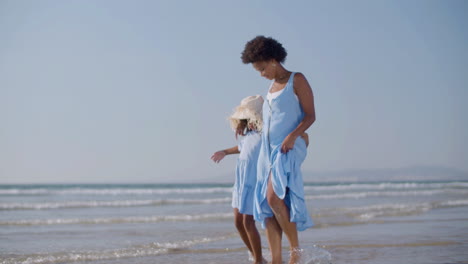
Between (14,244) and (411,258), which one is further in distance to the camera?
(14,244)

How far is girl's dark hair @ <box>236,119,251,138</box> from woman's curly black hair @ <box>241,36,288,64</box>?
94cm

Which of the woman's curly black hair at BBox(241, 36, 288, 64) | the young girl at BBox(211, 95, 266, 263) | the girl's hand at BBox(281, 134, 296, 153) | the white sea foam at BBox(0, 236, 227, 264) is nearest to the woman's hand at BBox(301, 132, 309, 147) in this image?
the girl's hand at BBox(281, 134, 296, 153)

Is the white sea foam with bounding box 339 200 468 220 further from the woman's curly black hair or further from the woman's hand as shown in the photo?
the woman's curly black hair

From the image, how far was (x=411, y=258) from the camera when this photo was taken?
17.0 ft

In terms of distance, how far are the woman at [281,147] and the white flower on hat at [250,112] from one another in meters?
0.67

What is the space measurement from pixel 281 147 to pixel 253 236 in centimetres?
124

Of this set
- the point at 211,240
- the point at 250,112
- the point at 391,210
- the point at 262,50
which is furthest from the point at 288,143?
the point at 391,210

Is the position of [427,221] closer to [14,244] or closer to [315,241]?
[315,241]

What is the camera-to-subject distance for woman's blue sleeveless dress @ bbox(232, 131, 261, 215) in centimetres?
453

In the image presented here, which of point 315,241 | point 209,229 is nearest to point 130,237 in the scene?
point 209,229

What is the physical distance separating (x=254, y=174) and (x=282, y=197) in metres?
0.90

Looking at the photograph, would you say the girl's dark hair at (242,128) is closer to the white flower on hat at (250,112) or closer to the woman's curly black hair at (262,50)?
the white flower on hat at (250,112)

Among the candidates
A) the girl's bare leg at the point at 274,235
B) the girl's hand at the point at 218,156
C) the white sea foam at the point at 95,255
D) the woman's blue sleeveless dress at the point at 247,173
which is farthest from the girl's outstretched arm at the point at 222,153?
the white sea foam at the point at 95,255

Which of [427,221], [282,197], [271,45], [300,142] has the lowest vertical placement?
[427,221]
